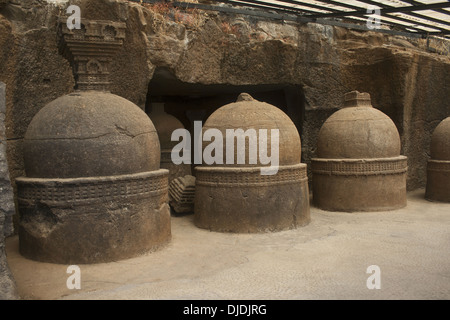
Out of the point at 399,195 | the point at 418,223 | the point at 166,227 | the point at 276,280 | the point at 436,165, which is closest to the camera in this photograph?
the point at 276,280

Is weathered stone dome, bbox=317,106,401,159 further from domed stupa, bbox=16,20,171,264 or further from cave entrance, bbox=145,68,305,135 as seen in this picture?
domed stupa, bbox=16,20,171,264

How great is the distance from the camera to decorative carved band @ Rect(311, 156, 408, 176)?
6.43 m

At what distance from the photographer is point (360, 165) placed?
643 cm

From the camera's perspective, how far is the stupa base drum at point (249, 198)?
5.22 m

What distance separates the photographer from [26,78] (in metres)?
5.34

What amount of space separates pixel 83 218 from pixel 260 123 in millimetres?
2367

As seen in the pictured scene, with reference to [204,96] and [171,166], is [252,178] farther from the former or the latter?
[204,96]

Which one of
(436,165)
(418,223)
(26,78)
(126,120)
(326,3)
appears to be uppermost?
(326,3)
